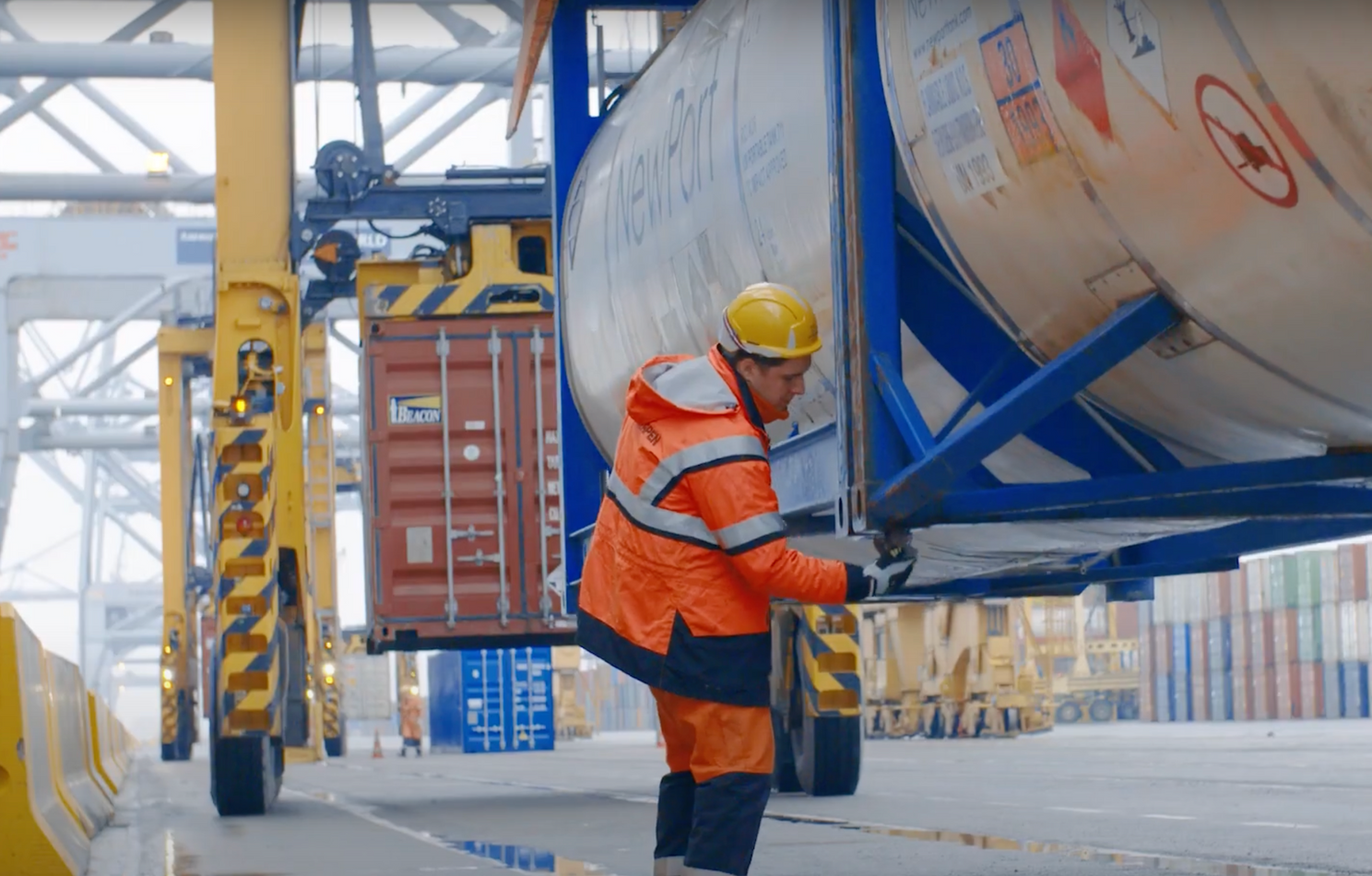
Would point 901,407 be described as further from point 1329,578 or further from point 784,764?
point 1329,578

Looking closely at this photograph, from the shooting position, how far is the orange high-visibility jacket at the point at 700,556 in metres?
4.21

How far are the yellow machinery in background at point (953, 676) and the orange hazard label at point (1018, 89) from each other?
80.1 feet

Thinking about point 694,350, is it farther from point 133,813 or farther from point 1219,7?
point 133,813

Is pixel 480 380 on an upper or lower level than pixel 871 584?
upper

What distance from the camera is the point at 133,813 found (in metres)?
12.5

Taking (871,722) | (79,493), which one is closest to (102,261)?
(871,722)

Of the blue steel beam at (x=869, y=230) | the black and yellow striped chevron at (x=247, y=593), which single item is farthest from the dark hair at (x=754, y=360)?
the black and yellow striped chevron at (x=247, y=593)

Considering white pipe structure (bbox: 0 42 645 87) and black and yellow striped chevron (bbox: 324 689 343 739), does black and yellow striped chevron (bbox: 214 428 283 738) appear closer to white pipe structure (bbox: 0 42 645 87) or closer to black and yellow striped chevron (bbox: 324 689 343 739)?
white pipe structure (bbox: 0 42 645 87)

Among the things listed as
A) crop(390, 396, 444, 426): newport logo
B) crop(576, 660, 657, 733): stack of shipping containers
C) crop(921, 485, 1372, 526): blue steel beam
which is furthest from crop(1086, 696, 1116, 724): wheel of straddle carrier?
crop(576, 660, 657, 733): stack of shipping containers

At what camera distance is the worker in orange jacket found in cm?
422

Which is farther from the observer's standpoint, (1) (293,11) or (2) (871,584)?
(1) (293,11)

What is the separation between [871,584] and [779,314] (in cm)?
64

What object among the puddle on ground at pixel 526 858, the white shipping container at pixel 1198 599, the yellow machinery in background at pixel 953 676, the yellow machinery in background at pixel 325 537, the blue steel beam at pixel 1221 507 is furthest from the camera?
the white shipping container at pixel 1198 599

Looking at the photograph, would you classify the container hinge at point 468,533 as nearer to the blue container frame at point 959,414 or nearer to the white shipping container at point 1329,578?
the blue container frame at point 959,414
